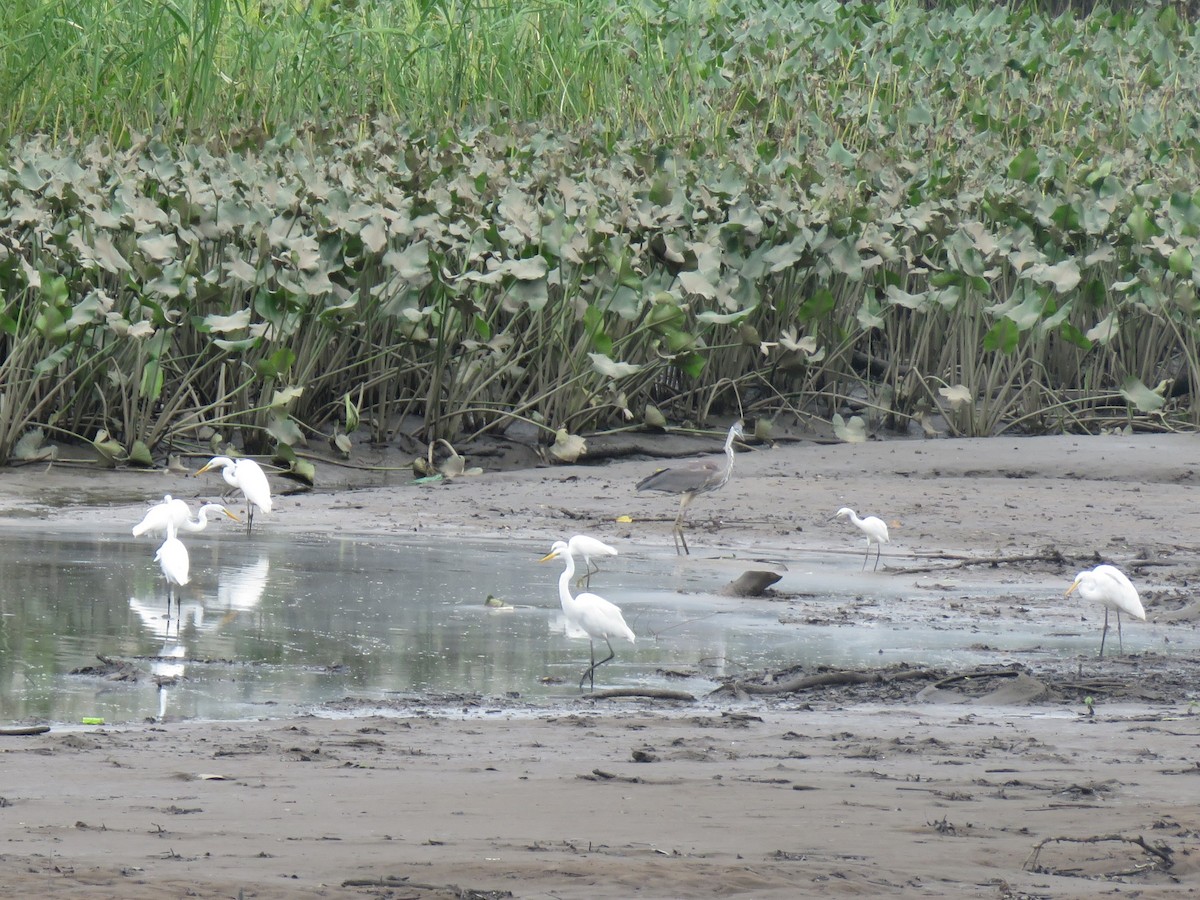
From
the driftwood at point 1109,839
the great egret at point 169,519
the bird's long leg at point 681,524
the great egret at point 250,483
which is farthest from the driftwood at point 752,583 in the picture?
the driftwood at point 1109,839

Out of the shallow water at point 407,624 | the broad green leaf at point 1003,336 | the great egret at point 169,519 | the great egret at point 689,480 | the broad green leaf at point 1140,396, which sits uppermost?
the broad green leaf at point 1003,336

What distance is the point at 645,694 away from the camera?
19.3 feet

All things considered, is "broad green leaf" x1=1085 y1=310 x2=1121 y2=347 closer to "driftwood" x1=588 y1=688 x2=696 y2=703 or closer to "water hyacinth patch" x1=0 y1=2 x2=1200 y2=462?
"water hyacinth patch" x1=0 y1=2 x2=1200 y2=462

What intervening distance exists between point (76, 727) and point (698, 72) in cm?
Result: 1490

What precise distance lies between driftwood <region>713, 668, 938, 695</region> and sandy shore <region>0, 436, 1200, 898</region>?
5 centimetres

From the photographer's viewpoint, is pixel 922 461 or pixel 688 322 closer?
pixel 922 461

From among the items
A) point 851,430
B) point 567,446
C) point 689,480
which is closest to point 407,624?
point 689,480

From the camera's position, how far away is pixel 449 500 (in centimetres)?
1065

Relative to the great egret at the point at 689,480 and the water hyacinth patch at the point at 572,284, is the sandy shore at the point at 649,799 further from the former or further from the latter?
the water hyacinth patch at the point at 572,284

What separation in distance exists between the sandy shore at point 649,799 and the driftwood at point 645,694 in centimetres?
5

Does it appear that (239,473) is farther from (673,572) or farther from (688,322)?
(688,322)

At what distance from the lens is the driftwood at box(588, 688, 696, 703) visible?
588 cm

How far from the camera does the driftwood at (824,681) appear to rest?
5.99 meters

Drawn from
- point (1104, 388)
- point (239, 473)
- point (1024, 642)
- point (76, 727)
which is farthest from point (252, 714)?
point (1104, 388)
